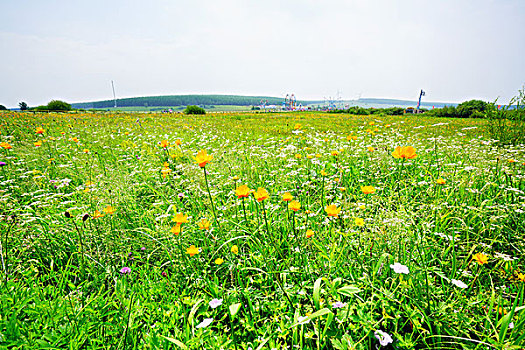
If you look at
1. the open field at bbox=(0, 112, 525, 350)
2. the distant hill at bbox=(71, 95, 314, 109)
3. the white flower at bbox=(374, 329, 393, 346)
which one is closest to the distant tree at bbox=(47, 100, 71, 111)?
the open field at bbox=(0, 112, 525, 350)

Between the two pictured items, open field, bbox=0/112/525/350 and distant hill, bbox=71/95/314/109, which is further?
distant hill, bbox=71/95/314/109

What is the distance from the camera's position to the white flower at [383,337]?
1021mm

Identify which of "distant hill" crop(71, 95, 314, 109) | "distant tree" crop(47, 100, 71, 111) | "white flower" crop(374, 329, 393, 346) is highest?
"distant hill" crop(71, 95, 314, 109)

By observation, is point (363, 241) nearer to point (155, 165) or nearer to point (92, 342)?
point (92, 342)

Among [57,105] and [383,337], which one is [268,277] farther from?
[57,105]

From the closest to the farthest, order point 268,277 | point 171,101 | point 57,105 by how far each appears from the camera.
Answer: point 268,277, point 57,105, point 171,101

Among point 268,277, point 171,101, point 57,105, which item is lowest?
point 268,277

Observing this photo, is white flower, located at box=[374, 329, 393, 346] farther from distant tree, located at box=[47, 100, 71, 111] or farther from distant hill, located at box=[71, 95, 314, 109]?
distant hill, located at box=[71, 95, 314, 109]

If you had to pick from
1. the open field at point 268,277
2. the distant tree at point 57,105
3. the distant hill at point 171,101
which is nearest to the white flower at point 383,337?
the open field at point 268,277

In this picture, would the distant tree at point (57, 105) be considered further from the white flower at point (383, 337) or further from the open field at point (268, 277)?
the white flower at point (383, 337)

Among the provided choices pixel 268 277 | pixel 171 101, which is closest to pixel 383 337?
pixel 268 277

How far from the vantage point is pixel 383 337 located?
1093 millimetres

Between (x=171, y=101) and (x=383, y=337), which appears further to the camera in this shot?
(x=171, y=101)

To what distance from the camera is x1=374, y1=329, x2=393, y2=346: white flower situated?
1.02 meters
